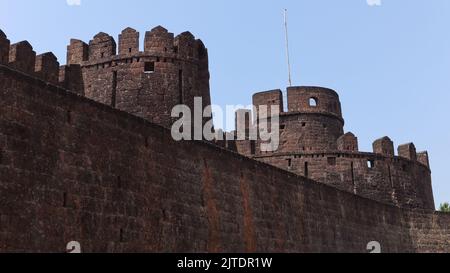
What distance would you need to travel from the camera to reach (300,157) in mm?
24812

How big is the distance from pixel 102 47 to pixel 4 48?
4962mm

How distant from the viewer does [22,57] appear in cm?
1351

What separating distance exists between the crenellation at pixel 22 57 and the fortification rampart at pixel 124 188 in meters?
4.63

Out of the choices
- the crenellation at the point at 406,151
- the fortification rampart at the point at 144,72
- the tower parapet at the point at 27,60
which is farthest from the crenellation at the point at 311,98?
the tower parapet at the point at 27,60

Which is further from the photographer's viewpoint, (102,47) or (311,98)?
(311,98)

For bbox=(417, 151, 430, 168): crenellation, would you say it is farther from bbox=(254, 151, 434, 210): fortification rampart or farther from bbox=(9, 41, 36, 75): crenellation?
bbox=(9, 41, 36, 75): crenellation

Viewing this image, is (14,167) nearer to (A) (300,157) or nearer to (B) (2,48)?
(B) (2,48)

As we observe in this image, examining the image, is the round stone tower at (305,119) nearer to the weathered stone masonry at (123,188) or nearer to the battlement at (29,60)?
the weathered stone masonry at (123,188)

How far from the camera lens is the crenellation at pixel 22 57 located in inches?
527

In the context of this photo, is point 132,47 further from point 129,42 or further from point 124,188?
point 124,188

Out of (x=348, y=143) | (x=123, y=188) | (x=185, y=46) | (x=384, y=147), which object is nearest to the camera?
(x=123, y=188)

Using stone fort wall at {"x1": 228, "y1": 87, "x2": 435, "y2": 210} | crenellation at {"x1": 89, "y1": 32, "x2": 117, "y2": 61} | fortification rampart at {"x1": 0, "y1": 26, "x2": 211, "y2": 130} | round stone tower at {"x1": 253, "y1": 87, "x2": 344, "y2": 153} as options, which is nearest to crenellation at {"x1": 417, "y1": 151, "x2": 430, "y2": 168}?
stone fort wall at {"x1": 228, "y1": 87, "x2": 435, "y2": 210}

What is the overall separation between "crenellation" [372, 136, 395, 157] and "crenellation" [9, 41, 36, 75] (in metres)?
15.8

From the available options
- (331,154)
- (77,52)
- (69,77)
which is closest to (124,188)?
(69,77)
